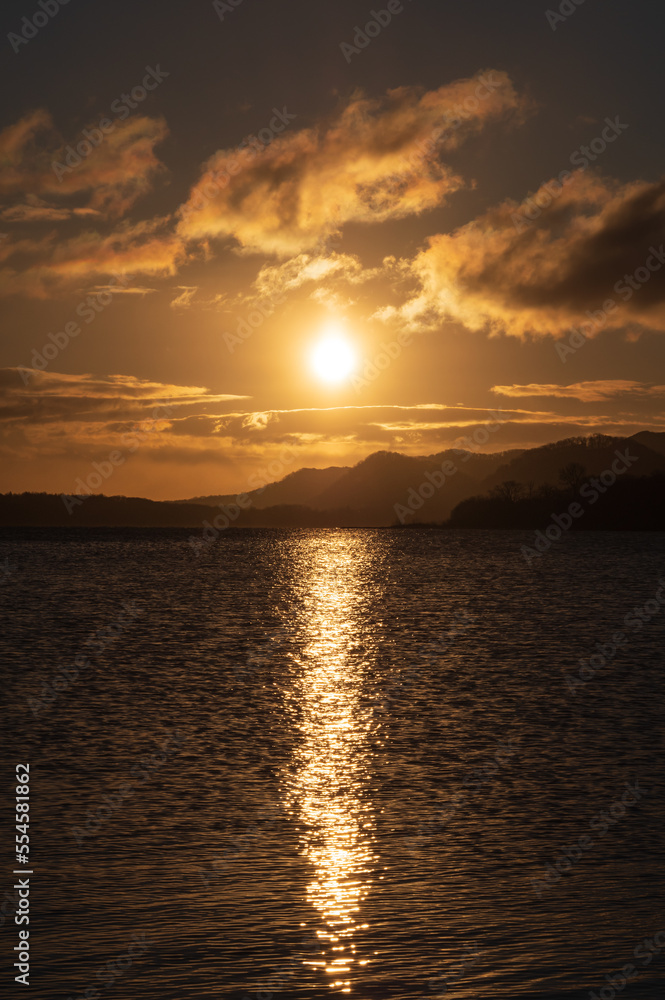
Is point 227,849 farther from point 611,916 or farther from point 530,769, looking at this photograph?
point 530,769

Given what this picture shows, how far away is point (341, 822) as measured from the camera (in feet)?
66.3

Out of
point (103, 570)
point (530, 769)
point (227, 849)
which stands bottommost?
point (227, 849)

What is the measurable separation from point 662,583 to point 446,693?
9389 cm

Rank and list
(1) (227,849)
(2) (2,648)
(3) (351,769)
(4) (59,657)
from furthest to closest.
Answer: (2) (2,648)
(4) (59,657)
(3) (351,769)
(1) (227,849)

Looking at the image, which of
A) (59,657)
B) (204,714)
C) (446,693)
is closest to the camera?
(204,714)

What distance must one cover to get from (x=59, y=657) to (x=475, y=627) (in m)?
32.0

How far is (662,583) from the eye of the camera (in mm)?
124938

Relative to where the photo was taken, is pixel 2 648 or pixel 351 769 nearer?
pixel 351 769

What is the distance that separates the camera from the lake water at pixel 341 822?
13.2m

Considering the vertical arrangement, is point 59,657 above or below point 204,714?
above

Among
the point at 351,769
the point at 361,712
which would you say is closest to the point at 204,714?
the point at 361,712

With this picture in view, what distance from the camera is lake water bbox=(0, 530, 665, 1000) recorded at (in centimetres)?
1323

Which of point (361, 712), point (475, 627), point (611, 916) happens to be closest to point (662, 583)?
point (475, 627)

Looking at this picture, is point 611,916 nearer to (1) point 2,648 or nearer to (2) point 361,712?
(2) point 361,712
